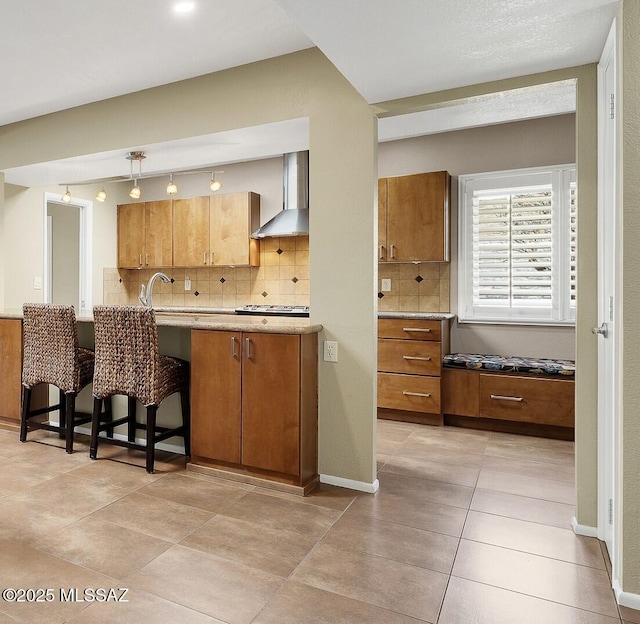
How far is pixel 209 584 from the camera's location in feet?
5.84

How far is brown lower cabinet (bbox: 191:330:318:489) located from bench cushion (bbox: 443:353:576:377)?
5.42 ft

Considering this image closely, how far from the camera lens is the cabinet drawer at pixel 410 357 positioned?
3.96 m

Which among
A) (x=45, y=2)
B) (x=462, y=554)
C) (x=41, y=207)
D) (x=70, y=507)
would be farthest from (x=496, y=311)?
(x=41, y=207)

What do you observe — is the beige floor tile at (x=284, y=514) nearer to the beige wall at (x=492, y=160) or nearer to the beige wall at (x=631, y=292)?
the beige wall at (x=631, y=292)

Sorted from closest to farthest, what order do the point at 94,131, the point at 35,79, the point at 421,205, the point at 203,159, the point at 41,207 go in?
the point at 35,79 → the point at 94,131 → the point at 203,159 → the point at 421,205 → the point at 41,207

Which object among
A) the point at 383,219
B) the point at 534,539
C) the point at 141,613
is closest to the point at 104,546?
the point at 141,613

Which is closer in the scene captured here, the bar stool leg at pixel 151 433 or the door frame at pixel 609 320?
the door frame at pixel 609 320

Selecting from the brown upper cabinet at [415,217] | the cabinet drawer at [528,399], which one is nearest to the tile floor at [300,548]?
the cabinet drawer at [528,399]

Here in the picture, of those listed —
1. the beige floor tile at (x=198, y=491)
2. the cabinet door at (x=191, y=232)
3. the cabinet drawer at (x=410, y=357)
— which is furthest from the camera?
the cabinet door at (x=191, y=232)

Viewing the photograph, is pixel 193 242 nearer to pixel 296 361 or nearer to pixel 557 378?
pixel 296 361

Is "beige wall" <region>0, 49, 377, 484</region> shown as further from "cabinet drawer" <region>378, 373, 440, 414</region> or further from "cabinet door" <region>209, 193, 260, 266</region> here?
→ "cabinet door" <region>209, 193, 260, 266</region>

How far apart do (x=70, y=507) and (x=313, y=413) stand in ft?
4.28

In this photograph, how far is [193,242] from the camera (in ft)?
17.9

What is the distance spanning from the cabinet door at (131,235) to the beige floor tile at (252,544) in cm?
421
